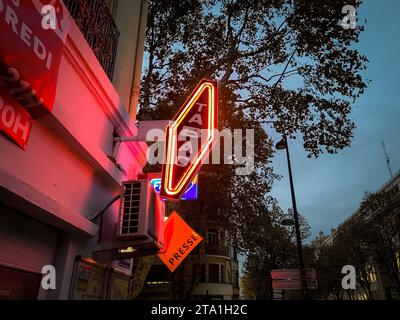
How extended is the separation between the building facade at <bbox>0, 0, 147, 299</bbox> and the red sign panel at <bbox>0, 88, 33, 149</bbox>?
3.7 inches

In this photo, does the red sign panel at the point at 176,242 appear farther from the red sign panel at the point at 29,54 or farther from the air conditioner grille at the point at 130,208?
the red sign panel at the point at 29,54

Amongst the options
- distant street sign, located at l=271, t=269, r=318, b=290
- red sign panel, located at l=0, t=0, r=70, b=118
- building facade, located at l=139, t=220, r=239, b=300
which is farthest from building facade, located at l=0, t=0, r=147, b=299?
building facade, located at l=139, t=220, r=239, b=300

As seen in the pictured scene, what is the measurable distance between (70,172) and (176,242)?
3685mm

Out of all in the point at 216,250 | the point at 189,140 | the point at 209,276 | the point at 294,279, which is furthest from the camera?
the point at 216,250

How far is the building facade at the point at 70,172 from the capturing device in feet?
14.0

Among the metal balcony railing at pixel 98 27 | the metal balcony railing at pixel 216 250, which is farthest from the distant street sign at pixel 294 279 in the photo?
the metal balcony railing at pixel 216 250

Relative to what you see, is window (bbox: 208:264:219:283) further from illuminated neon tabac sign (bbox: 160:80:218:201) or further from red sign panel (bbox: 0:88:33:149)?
red sign panel (bbox: 0:88:33:149)

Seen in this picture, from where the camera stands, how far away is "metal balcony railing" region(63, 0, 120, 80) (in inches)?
239

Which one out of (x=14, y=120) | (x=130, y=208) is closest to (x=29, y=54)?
(x=14, y=120)

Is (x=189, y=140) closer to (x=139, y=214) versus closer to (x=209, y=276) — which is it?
(x=139, y=214)

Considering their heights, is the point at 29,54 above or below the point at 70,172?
above

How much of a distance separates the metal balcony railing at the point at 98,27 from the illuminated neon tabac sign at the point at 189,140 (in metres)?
1.90

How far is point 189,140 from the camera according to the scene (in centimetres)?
672

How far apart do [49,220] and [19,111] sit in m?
1.58
